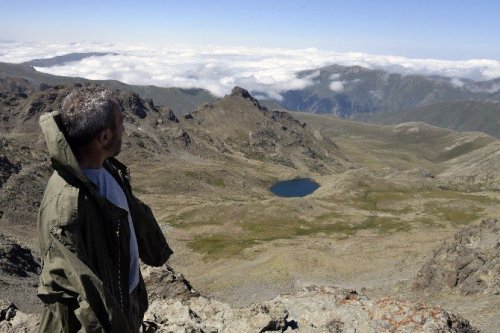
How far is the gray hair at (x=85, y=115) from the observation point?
6246mm

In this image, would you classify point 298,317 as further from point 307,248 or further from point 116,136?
point 307,248

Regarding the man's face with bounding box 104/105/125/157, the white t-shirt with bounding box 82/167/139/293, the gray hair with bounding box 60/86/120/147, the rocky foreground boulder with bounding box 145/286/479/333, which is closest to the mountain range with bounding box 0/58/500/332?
the rocky foreground boulder with bounding box 145/286/479/333

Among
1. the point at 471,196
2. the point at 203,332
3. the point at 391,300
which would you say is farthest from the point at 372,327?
the point at 471,196

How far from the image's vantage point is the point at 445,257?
5800 centimetres

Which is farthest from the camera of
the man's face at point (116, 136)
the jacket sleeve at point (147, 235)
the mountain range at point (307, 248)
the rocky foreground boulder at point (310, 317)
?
the mountain range at point (307, 248)

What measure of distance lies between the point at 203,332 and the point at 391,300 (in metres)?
9.52

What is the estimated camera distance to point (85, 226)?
239 inches

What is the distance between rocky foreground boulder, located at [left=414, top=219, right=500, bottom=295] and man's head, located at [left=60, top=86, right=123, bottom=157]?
49649 mm

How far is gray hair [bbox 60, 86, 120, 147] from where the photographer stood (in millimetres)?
6246

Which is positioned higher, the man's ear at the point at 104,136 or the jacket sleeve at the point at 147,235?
the man's ear at the point at 104,136

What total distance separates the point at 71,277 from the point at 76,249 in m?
0.36

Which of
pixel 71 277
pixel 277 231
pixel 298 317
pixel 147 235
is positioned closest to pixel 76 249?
pixel 71 277

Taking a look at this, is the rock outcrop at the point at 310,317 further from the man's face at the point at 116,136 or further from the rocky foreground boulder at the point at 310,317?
the man's face at the point at 116,136

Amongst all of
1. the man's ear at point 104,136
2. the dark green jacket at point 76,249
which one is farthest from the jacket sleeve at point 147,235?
the man's ear at point 104,136
